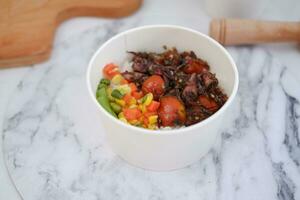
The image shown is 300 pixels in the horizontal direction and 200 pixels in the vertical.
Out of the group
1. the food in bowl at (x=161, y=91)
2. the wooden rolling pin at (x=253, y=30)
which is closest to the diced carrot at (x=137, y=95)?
the food in bowl at (x=161, y=91)

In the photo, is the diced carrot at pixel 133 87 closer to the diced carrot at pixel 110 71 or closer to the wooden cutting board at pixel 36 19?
the diced carrot at pixel 110 71

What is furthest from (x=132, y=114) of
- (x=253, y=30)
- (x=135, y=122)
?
(x=253, y=30)

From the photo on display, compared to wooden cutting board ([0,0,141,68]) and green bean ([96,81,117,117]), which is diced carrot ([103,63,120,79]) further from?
wooden cutting board ([0,0,141,68])

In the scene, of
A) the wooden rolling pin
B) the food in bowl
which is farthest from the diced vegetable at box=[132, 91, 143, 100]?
the wooden rolling pin

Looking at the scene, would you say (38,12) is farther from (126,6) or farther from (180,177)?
(180,177)

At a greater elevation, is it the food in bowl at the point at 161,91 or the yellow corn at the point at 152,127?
the food in bowl at the point at 161,91

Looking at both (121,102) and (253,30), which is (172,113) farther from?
(253,30)
